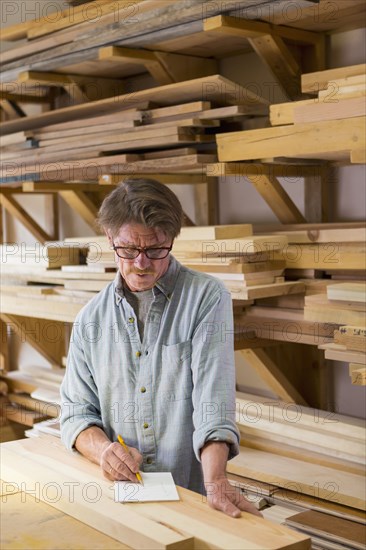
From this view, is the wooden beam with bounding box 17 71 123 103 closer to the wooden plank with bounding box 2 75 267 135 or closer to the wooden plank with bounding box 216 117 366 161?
the wooden plank with bounding box 2 75 267 135

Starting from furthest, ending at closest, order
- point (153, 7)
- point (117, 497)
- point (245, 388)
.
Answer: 1. point (245, 388)
2. point (153, 7)
3. point (117, 497)

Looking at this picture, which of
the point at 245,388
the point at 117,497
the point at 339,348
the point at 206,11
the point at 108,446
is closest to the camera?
the point at 117,497

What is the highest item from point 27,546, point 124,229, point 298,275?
point 124,229

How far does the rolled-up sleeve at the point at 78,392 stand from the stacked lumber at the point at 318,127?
3.10ft

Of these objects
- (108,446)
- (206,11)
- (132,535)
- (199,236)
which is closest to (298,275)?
(199,236)

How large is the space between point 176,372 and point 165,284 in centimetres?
25

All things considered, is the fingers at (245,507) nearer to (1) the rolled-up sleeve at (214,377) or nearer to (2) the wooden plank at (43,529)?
(1) the rolled-up sleeve at (214,377)

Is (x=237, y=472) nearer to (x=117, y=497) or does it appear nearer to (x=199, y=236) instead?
(x=199, y=236)

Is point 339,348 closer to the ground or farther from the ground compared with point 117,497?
farther from the ground

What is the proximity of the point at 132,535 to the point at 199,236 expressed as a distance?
1613 mm

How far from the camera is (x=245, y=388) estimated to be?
394 cm

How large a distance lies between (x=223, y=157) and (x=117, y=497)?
1455 millimetres

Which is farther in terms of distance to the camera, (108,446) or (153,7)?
(153,7)

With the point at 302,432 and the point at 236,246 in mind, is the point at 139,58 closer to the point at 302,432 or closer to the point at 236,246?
the point at 236,246
